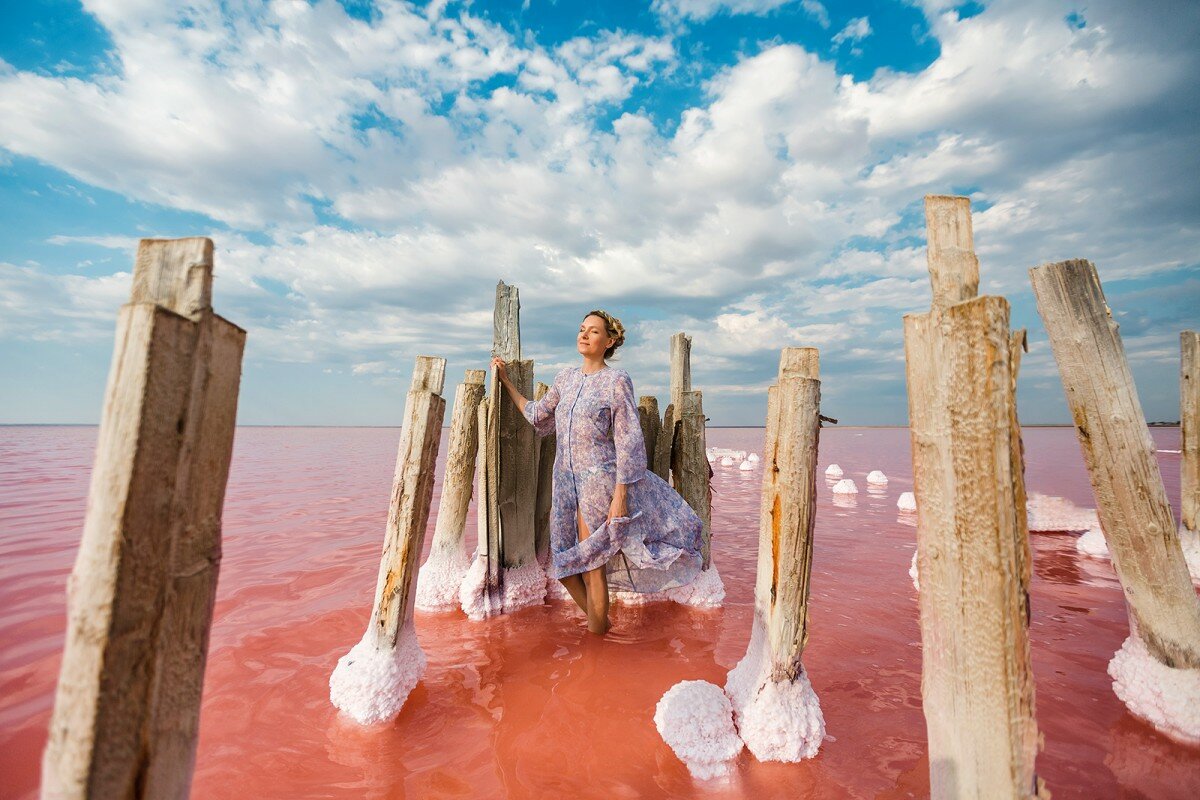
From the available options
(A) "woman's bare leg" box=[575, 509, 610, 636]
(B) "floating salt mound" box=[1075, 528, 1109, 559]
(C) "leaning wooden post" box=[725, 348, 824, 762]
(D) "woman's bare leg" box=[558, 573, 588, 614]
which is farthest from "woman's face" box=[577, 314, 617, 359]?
(B) "floating salt mound" box=[1075, 528, 1109, 559]

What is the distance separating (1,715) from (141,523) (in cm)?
339

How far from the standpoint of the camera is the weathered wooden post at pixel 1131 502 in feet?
10.8

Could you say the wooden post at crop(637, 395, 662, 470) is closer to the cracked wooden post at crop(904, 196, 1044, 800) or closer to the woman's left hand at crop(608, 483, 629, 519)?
the woman's left hand at crop(608, 483, 629, 519)

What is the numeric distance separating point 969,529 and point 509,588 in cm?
410

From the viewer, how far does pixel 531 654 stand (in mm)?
4270

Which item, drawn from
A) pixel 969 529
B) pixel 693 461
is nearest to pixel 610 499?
A: pixel 693 461

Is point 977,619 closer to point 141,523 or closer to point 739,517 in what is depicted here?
point 141,523

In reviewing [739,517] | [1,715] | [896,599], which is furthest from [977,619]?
[739,517]

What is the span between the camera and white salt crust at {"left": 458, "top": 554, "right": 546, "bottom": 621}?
5.00 metres

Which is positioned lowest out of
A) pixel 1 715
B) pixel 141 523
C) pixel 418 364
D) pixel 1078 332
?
pixel 1 715

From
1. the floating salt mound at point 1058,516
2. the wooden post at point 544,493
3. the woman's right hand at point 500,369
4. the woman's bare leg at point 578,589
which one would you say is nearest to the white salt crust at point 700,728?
the woman's bare leg at point 578,589

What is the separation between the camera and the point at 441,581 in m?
5.30

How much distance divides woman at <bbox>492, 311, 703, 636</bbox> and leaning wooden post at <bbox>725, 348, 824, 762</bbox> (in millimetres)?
1275

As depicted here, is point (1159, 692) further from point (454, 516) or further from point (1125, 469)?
point (454, 516)
